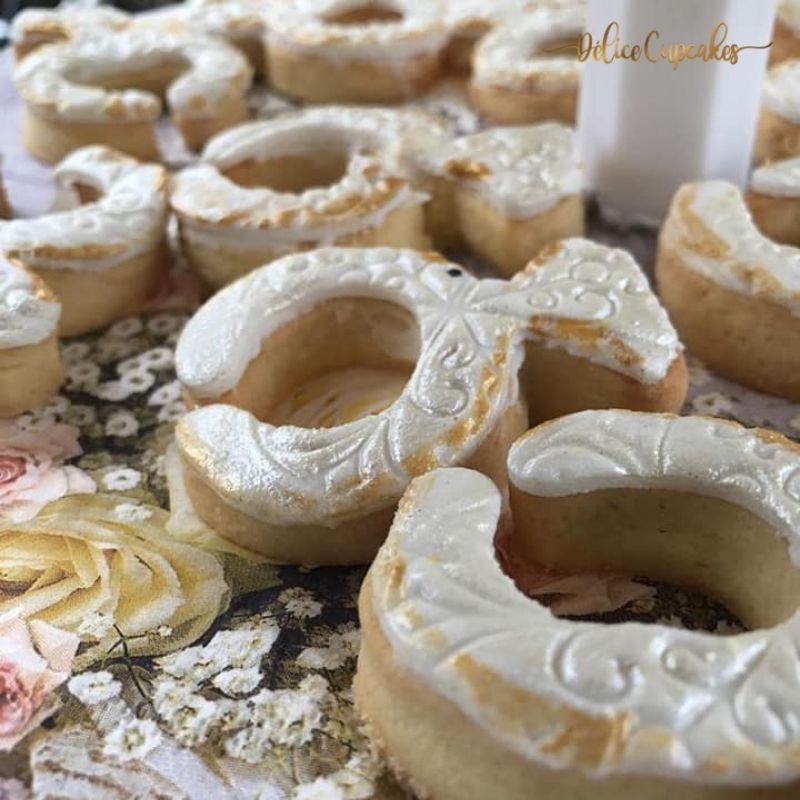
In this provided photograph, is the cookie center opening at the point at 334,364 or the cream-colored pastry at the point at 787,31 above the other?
the cream-colored pastry at the point at 787,31

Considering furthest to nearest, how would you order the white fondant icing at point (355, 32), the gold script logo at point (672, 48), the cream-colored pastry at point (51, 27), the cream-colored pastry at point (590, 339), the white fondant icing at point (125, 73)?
the cream-colored pastry at point (51, 27) → the white fondant icing at point (355, 32) → the white fondant icing at point (125, 73) → the gold script logo at point (672, 48) → the cream-colored pastry at point (590, 339)

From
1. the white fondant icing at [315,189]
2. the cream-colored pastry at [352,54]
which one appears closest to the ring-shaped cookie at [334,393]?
the white fondant icing at [315,189]

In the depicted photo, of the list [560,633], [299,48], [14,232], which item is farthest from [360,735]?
[299,48]

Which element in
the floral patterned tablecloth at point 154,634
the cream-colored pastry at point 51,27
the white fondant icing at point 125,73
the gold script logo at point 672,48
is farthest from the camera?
the cream-colored pastry at point 51,27

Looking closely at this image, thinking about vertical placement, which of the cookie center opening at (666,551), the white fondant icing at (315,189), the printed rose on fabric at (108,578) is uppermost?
the white fondant icing at (315,189)

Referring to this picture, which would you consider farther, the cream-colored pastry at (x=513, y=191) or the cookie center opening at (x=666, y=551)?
the cream-colored pastry at (x=513, y=191)

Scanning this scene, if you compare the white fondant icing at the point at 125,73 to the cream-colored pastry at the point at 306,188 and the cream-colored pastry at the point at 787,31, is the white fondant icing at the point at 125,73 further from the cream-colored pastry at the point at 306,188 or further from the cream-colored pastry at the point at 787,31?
the cream-colored pastry at the point at 787,31

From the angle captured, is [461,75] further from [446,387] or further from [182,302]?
[446,387]

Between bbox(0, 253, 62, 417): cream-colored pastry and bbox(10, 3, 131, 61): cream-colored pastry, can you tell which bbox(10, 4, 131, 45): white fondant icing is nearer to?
bbox(10, 3, 131, 61): cream-colored pastry
